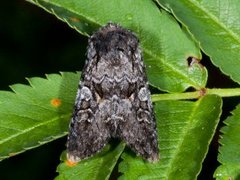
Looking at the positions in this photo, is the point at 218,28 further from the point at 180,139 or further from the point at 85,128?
the point at 85,128

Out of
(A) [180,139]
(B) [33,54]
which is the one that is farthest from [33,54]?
(A) [180,139]

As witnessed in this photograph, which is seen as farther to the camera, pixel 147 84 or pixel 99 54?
pixel 99 54

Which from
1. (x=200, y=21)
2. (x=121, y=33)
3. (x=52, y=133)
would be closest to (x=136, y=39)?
(x=121, y=33)

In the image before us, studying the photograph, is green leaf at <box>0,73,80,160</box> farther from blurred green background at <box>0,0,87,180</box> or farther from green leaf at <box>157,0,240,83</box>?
blurred green background at <box>0,0,87,180</box>

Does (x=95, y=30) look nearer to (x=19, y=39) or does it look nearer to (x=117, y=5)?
(x=117, y=5)

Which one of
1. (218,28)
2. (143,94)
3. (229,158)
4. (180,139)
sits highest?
(218,28)
